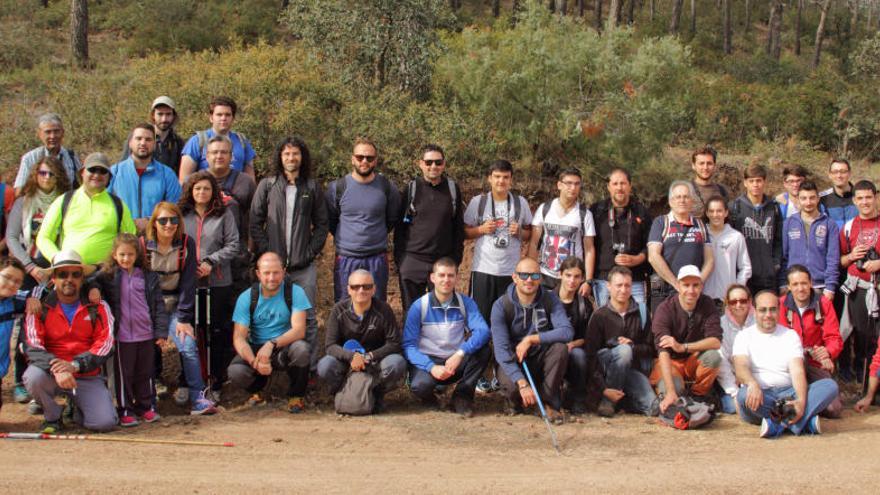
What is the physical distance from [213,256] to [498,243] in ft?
9.18

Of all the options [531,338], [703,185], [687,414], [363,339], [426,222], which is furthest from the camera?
[703,185]

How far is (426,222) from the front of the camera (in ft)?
26.8

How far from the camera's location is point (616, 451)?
22.2 feet

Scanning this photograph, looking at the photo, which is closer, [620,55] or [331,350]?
[331,350]

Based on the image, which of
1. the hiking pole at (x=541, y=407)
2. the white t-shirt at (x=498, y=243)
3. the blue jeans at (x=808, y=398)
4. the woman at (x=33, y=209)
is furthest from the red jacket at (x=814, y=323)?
the woman at (x=33, y=209)

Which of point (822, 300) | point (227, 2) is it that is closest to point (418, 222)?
point (822, 300)

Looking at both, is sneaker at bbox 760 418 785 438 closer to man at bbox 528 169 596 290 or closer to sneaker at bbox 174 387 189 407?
man at bbox 528 169 596 290

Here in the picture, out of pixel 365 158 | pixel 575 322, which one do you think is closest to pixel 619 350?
pixel 575 322

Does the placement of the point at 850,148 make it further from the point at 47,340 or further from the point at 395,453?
the point at 47,340

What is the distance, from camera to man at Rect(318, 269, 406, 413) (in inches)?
296

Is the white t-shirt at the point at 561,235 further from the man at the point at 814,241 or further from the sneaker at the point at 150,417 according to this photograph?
the sneaker at the point at 150,417

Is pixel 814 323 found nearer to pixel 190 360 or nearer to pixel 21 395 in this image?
pixel 190 360

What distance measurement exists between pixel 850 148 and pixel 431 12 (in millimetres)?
11800

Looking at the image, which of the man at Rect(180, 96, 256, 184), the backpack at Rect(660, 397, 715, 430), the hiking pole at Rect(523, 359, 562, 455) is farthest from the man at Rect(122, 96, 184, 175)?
the backpack at Rect(660, 397, 715, 430)
